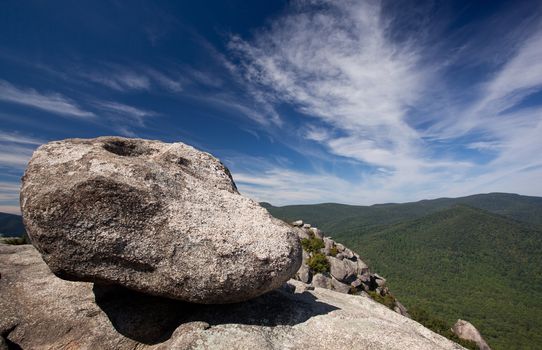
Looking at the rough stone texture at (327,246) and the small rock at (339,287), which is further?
the rough stone texture at (327,246)

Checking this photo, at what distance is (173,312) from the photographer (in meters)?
11.5

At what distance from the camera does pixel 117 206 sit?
31.9ft

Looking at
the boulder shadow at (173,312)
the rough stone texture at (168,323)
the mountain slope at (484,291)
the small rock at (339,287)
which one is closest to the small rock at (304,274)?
the small rock at (339,287)

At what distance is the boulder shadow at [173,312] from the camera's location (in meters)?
10.5

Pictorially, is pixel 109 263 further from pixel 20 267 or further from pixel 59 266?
pixel 20 267

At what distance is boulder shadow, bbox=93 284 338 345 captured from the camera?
1055 centimetres

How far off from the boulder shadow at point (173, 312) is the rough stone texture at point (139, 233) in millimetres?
807

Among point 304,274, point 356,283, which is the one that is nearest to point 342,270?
point 356,283

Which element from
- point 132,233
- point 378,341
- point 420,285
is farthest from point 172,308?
point 420,285

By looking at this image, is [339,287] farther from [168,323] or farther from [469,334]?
[168,323]

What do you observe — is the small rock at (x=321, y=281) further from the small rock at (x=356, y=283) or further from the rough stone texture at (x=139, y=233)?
the rough stone texture at (x=139, y=233)

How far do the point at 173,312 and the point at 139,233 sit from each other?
3813 millimetres

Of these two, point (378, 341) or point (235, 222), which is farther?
point (235, 222)

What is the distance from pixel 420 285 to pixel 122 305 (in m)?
178
